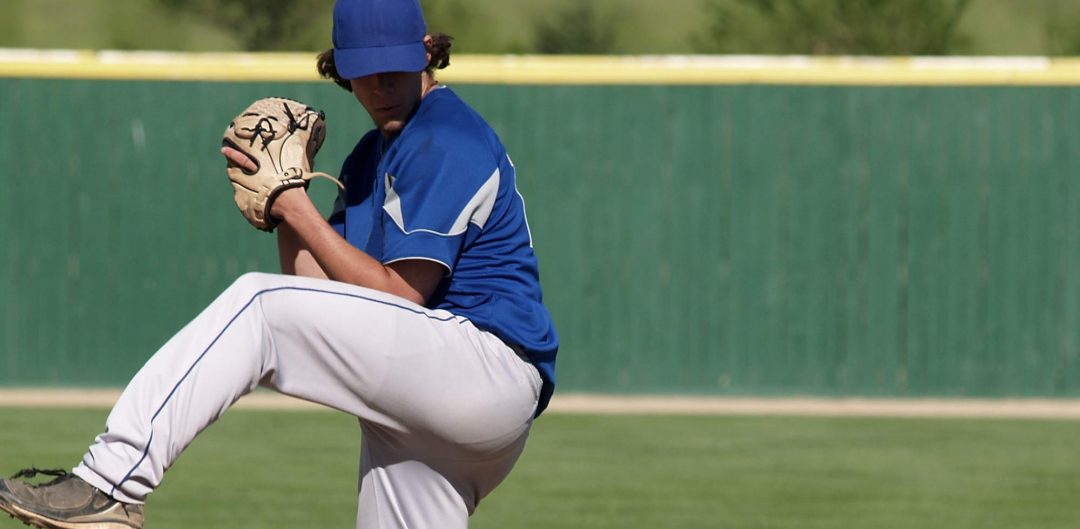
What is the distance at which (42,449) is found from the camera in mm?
9227

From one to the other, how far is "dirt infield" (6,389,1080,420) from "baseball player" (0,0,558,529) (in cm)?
708

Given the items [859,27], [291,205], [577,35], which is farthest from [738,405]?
[577,35]

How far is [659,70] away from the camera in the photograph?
12.1m

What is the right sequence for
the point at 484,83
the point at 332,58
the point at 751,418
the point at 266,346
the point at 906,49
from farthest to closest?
the point at 906,49
the point at 484,83
the point at 751,418
the point at 332,58
the point at 266,346

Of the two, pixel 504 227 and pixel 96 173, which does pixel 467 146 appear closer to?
pixel 504 227

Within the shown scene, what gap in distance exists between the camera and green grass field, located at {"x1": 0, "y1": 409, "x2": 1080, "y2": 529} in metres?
7.57

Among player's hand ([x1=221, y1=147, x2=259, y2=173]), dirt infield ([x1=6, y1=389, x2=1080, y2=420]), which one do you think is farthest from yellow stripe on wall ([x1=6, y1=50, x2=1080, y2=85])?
→ player's hand ([x1=221, y1=147, x2=259, y2=173])

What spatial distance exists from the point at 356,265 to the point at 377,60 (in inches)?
→ 19.3

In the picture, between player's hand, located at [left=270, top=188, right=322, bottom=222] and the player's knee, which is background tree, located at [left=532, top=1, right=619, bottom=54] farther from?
the player's knee

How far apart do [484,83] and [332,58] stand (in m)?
7.71

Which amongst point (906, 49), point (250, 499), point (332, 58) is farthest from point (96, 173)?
point (906, 49)

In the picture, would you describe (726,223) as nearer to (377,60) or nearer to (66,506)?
(377,60)

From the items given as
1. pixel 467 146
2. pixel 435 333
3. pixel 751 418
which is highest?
pixel 467 146

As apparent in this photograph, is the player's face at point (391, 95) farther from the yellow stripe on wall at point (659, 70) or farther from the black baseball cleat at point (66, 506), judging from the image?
the yellow stripe on wall at point (659, 70)
